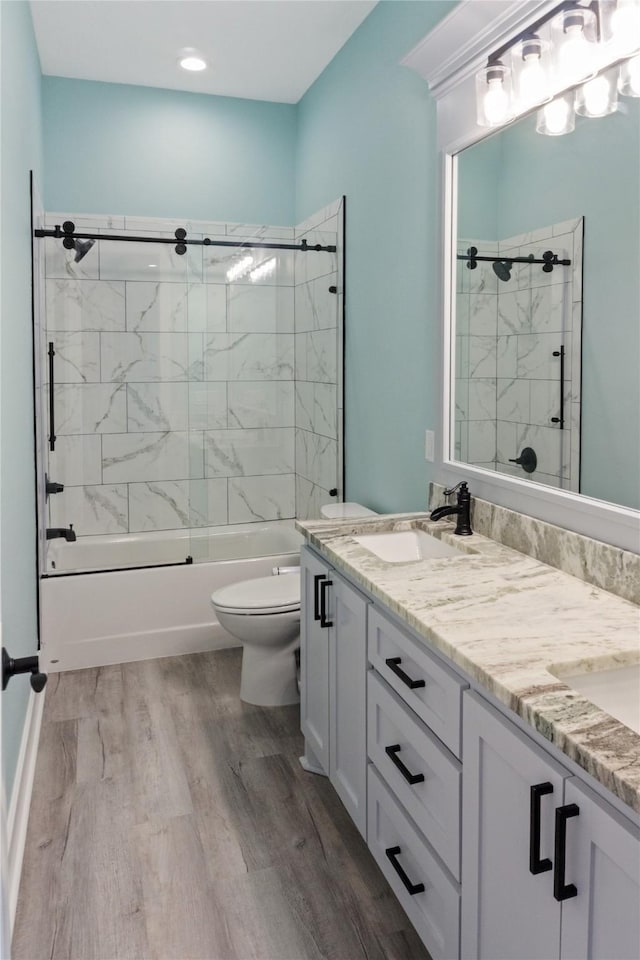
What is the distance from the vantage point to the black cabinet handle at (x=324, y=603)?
206cm

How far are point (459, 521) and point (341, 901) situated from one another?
1.07m

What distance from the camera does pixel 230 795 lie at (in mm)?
2299

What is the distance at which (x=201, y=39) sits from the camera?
3.23 meters

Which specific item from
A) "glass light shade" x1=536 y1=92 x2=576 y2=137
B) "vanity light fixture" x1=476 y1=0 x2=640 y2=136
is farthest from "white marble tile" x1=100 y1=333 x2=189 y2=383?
"glass light shade" x1=536 y1=92 x2=576 y2=137

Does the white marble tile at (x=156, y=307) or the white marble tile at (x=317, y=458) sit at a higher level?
the white marble tile at (x=156, y=307)

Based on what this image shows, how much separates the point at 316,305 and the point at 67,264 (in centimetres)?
133

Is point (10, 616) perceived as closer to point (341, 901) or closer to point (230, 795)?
point (230, 795)

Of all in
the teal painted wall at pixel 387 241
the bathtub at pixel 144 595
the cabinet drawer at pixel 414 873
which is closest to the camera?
the cabinet drawer at pixel 414 873

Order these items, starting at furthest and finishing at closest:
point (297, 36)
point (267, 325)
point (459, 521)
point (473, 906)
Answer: point (267, 325), point (297, 36), point (459, 521), point (473, 906)

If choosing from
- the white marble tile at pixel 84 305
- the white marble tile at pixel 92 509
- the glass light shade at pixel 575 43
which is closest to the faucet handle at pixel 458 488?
the glass light shade at pixel 575 43

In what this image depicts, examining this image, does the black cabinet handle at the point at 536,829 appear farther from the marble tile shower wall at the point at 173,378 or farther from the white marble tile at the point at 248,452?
the white marble tile at the point at 248,452

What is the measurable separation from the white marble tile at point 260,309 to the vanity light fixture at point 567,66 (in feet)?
6.11

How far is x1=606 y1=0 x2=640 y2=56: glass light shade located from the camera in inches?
59.6

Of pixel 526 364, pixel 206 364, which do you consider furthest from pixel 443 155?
pixel 206 364
